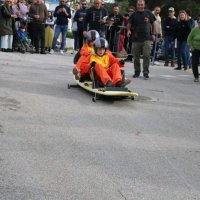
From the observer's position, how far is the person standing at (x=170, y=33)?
19.8 m

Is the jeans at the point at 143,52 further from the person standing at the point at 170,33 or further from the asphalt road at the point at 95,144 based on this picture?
the person standing at the point at 170,33

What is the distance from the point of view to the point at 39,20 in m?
20.7

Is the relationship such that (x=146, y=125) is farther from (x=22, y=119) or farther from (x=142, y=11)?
(x=142, y=11)

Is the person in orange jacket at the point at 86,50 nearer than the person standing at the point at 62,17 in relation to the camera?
Yes

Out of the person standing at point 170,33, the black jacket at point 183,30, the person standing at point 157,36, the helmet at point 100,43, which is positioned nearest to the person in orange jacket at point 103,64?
the helmet at point 100,43

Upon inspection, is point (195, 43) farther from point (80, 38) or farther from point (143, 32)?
point (80, 38)

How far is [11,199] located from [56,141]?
2359 mm

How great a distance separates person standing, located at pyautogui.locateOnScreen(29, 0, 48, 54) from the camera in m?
20.6

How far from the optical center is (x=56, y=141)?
749 cm

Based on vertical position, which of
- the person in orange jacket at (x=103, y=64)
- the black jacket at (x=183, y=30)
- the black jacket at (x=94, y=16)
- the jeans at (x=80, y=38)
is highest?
the black jacket at (x=94, y=16)

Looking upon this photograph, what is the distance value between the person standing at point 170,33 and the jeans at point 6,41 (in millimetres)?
5477

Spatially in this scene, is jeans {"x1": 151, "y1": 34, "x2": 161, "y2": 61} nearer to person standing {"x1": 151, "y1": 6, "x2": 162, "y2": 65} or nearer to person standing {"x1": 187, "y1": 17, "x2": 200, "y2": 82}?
person standing {"x1": 151, "y1": 6, "x2": 162, "y2": 65}

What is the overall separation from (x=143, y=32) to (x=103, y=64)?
353 cm

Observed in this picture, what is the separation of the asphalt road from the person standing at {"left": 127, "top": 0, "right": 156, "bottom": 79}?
2.02m
